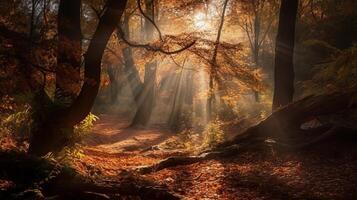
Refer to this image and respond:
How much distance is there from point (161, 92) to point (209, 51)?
26492 mm

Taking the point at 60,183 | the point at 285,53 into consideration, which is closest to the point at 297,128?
the point at 285,53

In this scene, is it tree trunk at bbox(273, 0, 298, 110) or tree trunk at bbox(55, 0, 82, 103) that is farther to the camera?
tree trunk at bbox(273, 0, 298, 110)

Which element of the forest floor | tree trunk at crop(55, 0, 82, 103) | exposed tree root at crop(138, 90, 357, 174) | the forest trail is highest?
tree trunk at crop(55, 0, 82, 103)

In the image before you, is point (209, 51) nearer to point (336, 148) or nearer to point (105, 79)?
point (105, 79)

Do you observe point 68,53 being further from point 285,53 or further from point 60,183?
point 285,53

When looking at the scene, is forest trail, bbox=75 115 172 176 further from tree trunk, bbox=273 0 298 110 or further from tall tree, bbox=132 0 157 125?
tree trunk, bbox=273 0 298 110

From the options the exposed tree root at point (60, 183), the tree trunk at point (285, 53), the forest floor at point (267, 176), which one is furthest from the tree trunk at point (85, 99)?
the tree trunk at point (285, 53)

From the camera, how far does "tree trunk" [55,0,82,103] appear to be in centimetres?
709

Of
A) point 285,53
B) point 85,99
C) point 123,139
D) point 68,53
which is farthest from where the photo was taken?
point 123,139

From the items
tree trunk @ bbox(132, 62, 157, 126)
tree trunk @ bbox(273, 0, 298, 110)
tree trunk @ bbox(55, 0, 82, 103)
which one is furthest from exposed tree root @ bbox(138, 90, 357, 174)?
tree trunk @ bbox(132, 62, 157, 126)

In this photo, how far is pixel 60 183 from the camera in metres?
5.52

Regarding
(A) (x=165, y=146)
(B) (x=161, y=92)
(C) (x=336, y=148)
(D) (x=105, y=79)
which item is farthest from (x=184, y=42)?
(B) (x=161, y=92)

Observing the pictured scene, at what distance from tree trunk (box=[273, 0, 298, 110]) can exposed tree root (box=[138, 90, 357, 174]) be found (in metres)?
2.25

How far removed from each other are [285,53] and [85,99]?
5984 mm
